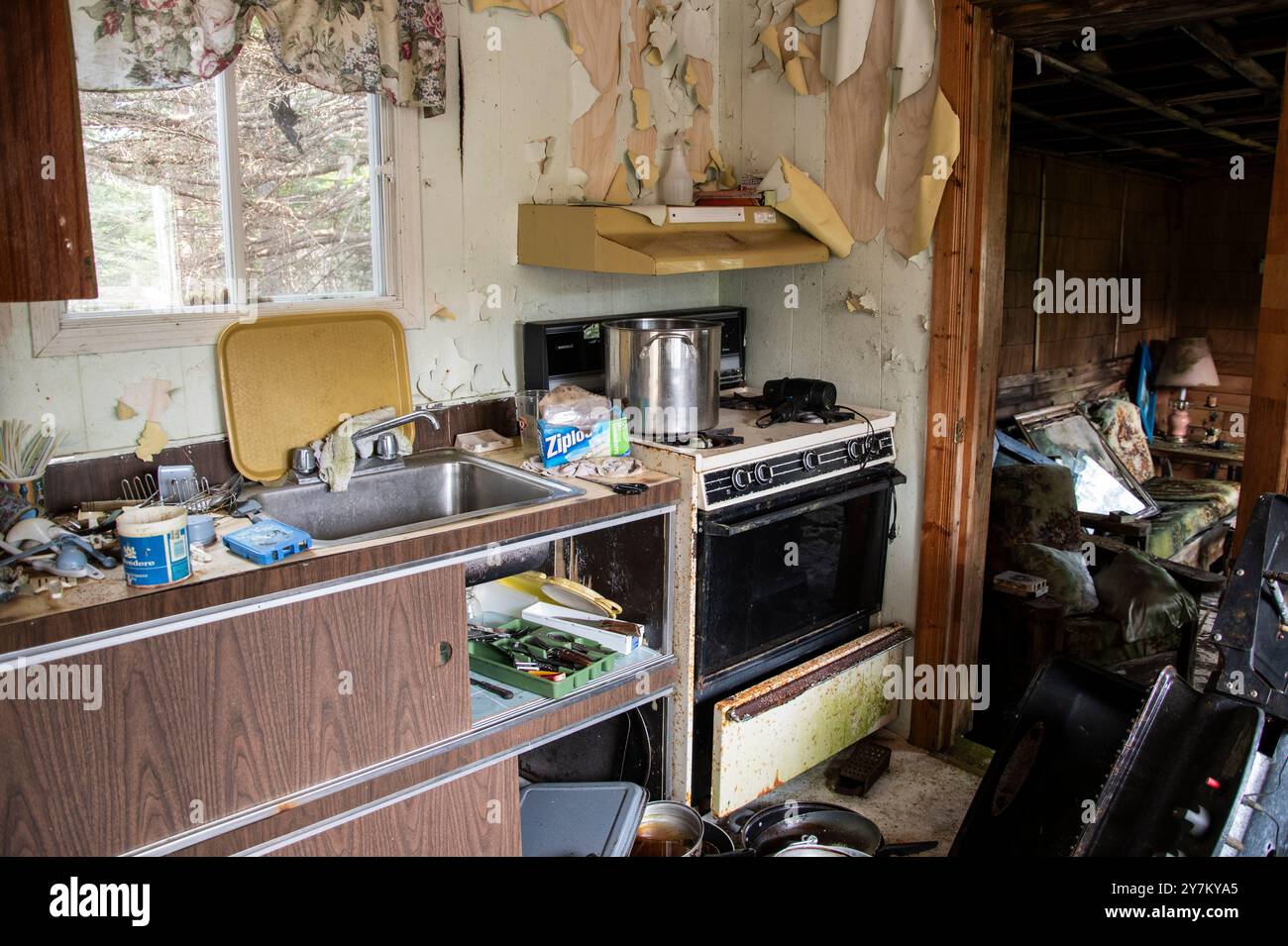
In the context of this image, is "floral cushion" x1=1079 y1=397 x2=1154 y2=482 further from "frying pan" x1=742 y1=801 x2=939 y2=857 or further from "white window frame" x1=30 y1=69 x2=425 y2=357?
"white window frame" x1=30 y1=69 x2=425 y2=357

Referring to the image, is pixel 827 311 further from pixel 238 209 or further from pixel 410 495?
pixel 238 209

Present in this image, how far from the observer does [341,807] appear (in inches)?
80.9

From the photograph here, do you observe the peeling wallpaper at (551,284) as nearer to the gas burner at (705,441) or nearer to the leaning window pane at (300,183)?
the leaning window pane at (300,183)

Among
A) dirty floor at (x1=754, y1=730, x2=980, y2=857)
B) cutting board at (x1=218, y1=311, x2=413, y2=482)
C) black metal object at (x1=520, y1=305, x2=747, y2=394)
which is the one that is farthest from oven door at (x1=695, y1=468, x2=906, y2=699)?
cutting board at (x1=218, y1=311, x2=413, y2=482)

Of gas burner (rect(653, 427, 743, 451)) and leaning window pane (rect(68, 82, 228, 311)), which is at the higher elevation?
leaning window pane (rect(68, 82, 228, 311))

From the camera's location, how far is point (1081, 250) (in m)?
7.07

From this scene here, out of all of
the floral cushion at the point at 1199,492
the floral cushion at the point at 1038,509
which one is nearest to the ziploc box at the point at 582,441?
the floral cushion at the point at 1038,509

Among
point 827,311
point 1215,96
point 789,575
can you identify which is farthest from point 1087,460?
point 789,575

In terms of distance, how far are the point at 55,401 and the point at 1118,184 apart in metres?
7.48

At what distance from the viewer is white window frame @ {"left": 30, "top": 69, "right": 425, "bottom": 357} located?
217 cm

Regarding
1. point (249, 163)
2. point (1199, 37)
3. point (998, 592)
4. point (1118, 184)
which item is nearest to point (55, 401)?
point (249, 163)

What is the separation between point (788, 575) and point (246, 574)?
156 centimetres

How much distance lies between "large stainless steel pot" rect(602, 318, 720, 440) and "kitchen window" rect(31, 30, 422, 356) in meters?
0.57

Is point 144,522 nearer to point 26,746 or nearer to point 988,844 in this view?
point 26,746
